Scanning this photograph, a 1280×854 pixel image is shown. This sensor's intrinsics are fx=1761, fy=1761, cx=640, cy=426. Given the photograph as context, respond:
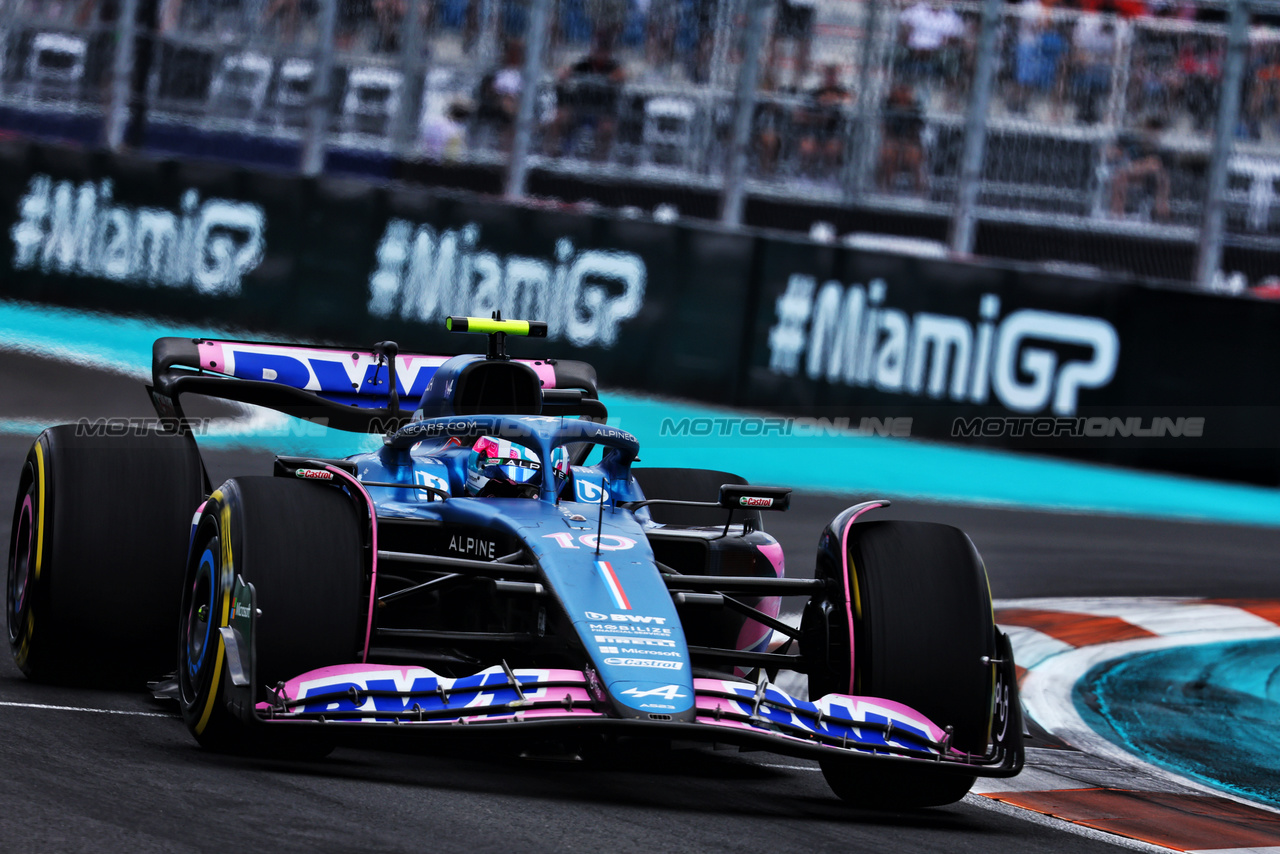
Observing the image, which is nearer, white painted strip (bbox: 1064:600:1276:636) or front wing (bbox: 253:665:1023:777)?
front wing (bbox: 253:665:1023:777)

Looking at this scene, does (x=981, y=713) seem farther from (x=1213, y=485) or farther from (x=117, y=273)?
(x=117, y=273)

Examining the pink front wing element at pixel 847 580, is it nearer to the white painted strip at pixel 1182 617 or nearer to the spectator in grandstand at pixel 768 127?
the white painted strip at pixel 1182 617

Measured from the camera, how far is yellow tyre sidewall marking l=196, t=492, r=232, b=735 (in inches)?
190

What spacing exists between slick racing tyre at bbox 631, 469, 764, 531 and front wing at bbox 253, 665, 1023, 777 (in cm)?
216

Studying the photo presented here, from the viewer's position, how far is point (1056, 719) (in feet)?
23.6

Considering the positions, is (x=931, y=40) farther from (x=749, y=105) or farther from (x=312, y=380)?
(x=312, y=380)

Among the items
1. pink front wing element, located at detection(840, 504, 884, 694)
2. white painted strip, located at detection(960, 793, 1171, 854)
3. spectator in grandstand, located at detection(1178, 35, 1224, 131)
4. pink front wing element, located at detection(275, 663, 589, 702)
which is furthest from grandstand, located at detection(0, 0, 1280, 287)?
pink front wing element, located at detection(275, 663, 589, 702)

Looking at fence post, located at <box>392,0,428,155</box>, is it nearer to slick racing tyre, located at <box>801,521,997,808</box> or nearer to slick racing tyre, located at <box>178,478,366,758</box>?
slick racing tyre, located at <box>178,478,366,758</box>

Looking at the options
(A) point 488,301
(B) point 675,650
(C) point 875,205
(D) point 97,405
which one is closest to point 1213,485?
(C) point 875,205

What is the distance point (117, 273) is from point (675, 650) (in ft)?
34.6

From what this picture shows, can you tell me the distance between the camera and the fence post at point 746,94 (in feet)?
45.1

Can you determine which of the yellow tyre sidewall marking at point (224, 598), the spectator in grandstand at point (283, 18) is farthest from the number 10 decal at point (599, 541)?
the spectator in grandstand at point (283, 18)

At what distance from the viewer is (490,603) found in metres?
5.41
